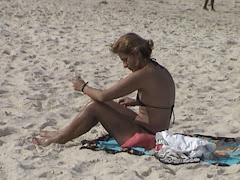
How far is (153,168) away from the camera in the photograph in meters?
3.54

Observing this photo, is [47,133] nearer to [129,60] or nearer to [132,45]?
[129,60]

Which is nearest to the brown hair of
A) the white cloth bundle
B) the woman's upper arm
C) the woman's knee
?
the woman's upper arm

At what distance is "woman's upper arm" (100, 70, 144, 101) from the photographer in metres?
3.82

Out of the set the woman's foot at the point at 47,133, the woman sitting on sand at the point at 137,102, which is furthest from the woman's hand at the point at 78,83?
the woman's foot at the point at 47,133

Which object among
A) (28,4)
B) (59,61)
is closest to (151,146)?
(59,61)

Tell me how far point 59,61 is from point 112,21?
11.8 ft

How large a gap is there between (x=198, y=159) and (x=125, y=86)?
29.6 inches

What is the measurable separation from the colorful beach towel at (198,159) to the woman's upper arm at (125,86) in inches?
15.2

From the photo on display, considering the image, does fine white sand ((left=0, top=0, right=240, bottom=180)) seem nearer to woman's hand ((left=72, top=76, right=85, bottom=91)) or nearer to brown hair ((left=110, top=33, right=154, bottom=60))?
woman's hand ((left=72, top=76, right=85, bottom=91))

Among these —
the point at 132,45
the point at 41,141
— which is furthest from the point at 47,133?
the point at 132,45

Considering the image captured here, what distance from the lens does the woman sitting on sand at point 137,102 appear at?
380 centimetres

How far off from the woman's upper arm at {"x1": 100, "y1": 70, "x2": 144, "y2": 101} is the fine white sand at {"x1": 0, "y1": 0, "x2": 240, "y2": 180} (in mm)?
434

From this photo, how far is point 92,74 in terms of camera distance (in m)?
6.39

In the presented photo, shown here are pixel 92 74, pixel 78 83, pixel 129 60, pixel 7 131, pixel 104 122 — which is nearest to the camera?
pixel 129 60
